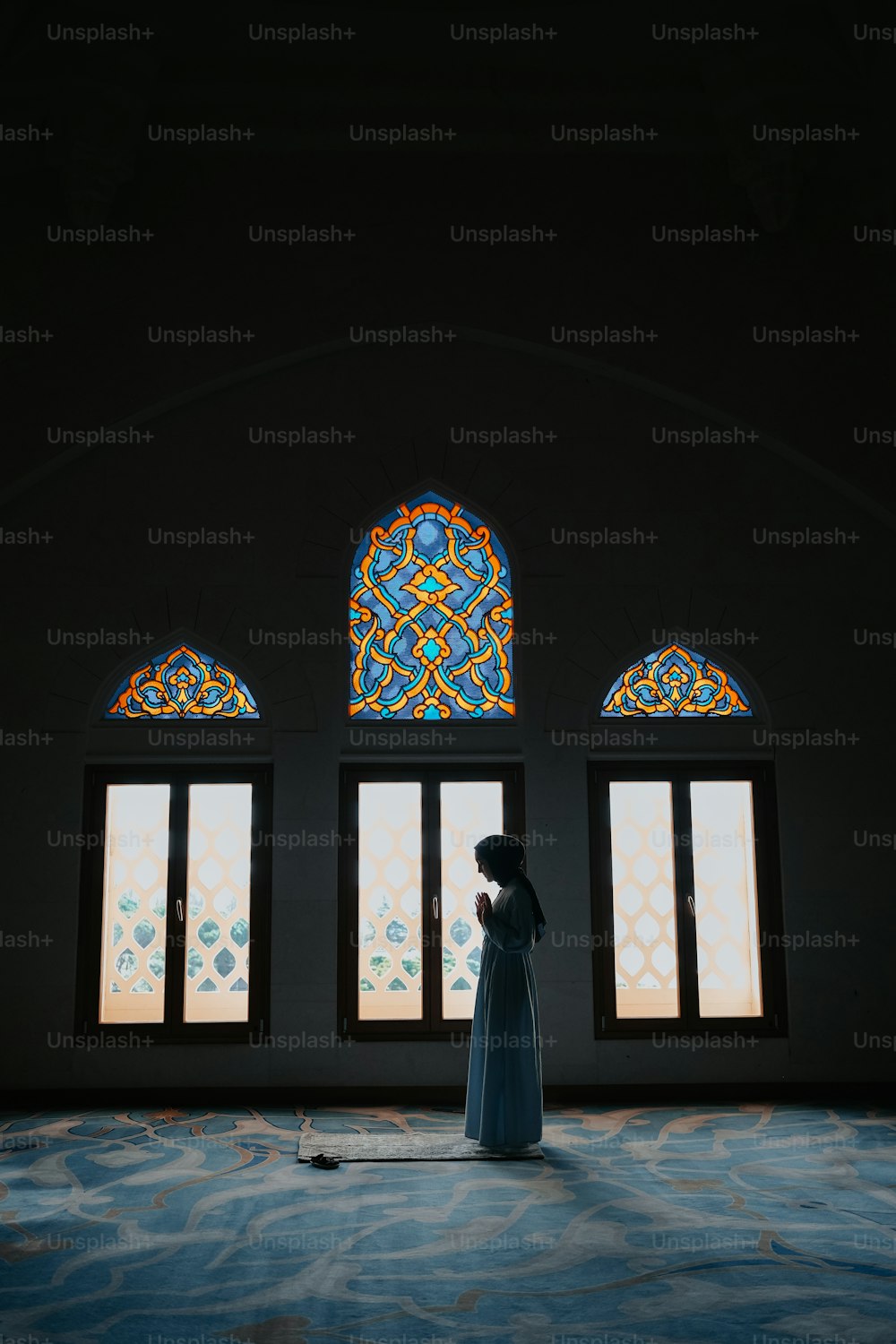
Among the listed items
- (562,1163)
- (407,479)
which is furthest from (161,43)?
(562,1163)

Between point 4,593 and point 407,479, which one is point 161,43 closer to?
point 407,479

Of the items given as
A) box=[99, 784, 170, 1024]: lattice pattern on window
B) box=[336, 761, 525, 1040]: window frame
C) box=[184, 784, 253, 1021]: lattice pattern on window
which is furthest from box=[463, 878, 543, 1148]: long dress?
box=[99, 784, 170, 1024]: lattice pattern on window

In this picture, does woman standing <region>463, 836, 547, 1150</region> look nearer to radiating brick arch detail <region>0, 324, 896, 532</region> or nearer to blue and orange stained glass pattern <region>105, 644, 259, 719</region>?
blue and orange stained glass pattern <region>105, 644, 259, 719</region>

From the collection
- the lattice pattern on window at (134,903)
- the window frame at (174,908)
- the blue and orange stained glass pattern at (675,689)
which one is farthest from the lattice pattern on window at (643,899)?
the lattice pattern on window at (134,903)

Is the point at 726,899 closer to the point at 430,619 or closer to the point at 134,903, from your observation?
the point at 430,619

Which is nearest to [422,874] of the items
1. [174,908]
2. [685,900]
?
[174,908]

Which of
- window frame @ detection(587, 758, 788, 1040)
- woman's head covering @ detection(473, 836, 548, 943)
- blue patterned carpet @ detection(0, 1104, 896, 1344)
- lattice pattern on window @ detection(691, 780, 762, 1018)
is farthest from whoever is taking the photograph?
lattice pattern on window @ detection(691, 780, 762, 1018)

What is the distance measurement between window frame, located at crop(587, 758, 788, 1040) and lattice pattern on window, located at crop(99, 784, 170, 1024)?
95.7 inches

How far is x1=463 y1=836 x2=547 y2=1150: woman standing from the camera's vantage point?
4.90 m

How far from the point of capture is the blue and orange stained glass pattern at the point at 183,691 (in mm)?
6613

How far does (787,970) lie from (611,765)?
1.50 m

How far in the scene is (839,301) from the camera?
6.80m

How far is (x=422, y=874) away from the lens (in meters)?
6.51

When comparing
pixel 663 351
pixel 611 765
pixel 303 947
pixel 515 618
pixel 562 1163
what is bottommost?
pixel 562 1163
